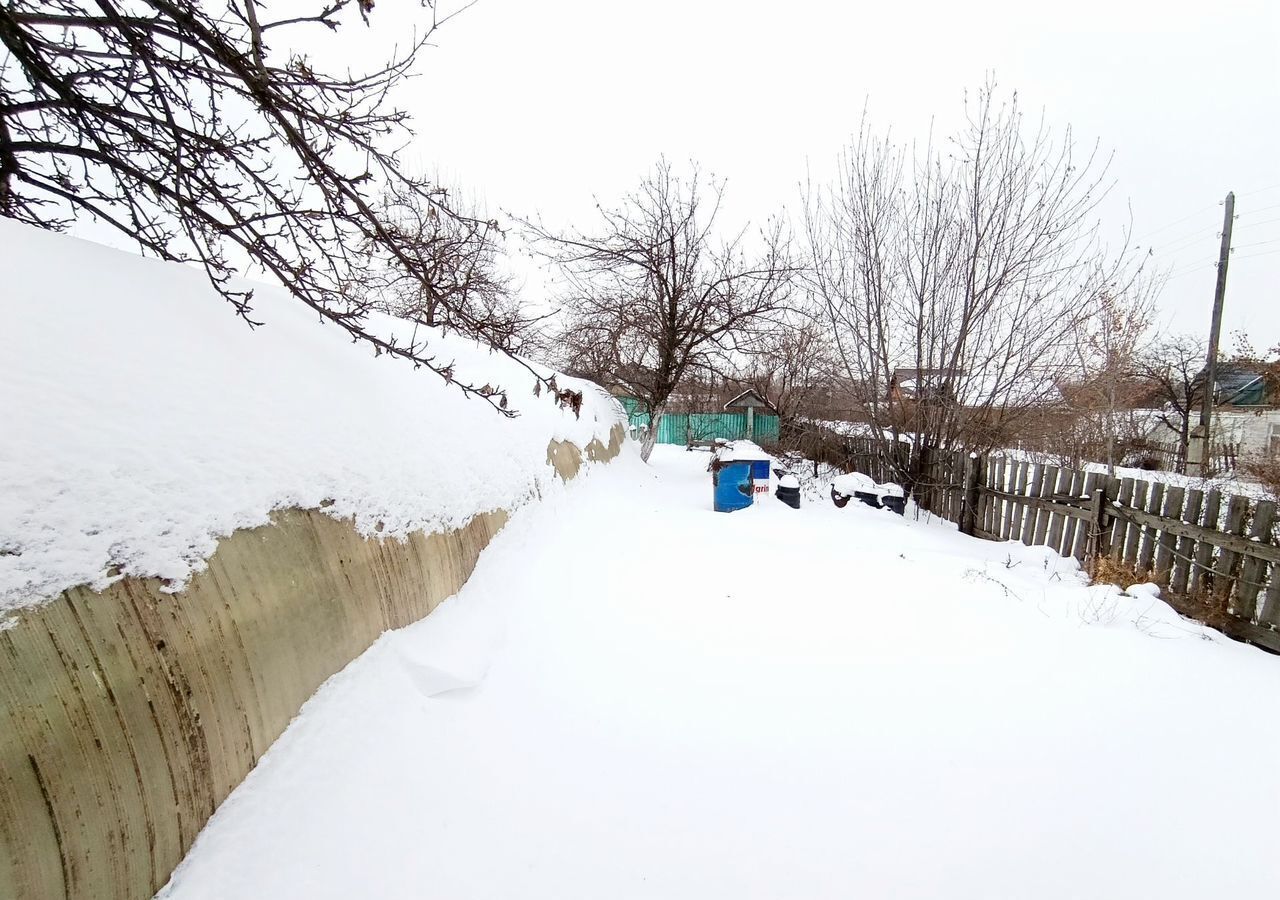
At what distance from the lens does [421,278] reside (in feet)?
6.59

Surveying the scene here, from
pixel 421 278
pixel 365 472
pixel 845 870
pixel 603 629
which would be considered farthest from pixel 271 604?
pixel 845 870

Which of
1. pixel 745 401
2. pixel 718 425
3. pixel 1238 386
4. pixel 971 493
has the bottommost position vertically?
pixel 971 493

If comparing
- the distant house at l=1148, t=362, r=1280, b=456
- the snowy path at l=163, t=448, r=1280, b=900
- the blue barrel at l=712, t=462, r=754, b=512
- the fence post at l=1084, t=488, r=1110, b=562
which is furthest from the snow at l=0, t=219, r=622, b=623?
the distant house at l=1148, t=362, r=1280, b=456

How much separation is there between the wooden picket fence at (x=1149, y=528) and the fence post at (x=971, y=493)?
13 millimetres

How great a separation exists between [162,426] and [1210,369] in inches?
764

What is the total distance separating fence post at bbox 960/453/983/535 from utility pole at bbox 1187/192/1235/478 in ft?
32.3

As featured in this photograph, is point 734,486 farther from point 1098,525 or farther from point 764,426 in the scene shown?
point 764,426

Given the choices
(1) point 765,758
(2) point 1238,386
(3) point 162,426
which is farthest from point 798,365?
(2) point 1238,386

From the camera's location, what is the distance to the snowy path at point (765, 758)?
1.47 m

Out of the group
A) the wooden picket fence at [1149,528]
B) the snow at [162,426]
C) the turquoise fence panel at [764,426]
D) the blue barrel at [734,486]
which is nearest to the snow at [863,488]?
the wooden picket fence at [1149,528]

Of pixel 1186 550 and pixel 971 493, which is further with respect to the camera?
pixel 971 493

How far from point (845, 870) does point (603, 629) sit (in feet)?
5.45

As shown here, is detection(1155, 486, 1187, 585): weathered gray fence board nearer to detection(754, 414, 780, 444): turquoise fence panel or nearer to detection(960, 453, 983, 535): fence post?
detection(960, 453, 983, 535): fence post

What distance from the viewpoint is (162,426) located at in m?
1.45
